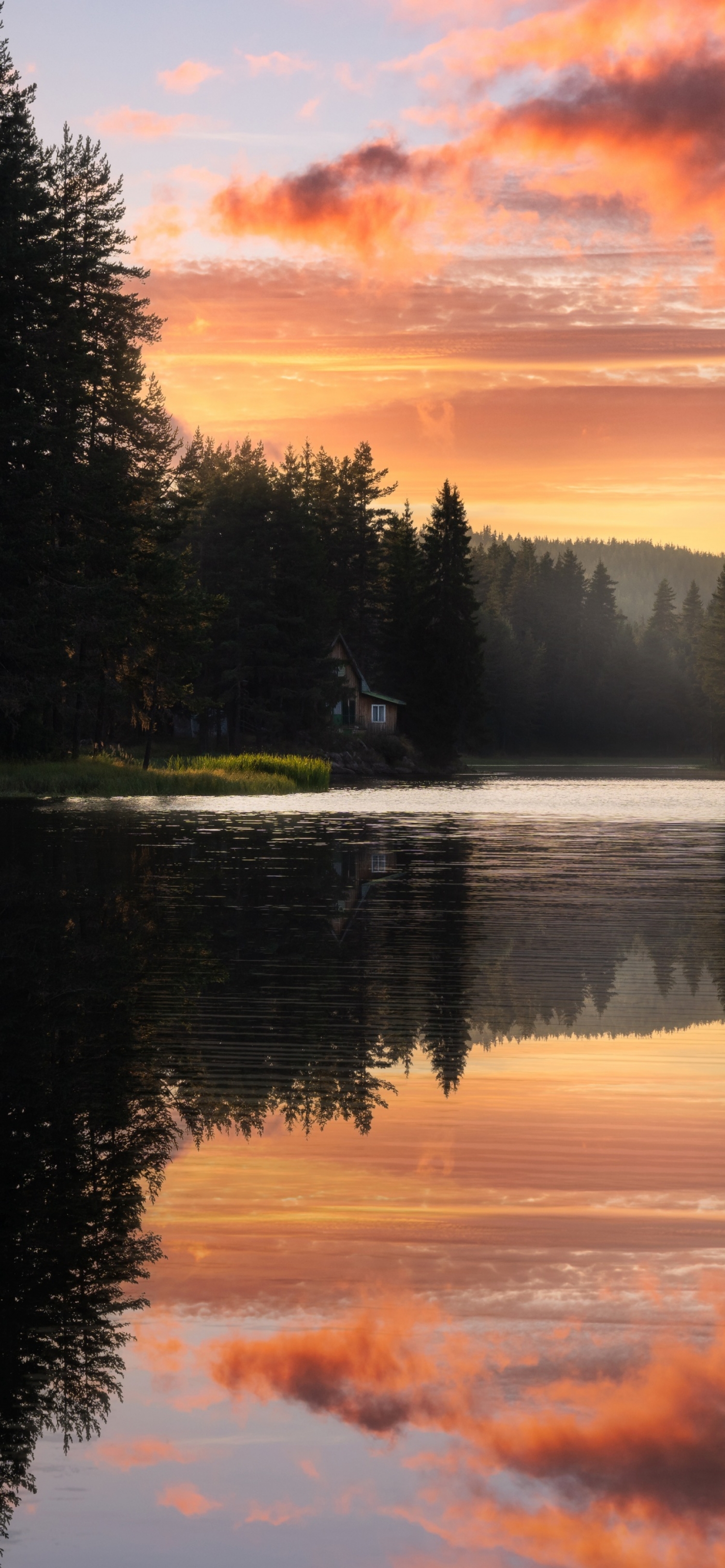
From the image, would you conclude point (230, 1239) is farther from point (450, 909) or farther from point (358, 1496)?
point (450, 909)

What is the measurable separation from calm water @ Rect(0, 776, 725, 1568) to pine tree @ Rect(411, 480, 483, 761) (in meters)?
110

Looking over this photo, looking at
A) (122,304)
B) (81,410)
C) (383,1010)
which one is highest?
(122,304)

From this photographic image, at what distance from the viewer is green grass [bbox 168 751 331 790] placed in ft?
218

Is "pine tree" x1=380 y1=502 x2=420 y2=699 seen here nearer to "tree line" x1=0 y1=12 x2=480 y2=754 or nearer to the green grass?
"tree line" x1=0 y1=12 x2=480 y2=754

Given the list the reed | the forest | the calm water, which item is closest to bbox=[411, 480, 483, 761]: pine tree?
the forest

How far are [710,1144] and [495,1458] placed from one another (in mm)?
4004

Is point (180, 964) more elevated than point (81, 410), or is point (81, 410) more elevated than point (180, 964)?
point (81, 410)

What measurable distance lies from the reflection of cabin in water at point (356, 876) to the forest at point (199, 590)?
2285 cm

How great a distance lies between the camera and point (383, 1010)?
12648mm

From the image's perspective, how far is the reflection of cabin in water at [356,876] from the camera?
19750mm

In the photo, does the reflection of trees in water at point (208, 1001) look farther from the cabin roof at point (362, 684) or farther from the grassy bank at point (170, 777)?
the cabin roof at point (362, 684)

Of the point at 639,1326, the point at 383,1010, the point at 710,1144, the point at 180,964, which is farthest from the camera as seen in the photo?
the point at 180,964

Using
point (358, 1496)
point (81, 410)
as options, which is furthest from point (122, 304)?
point (358, 1496)

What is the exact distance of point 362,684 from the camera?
399 feet
